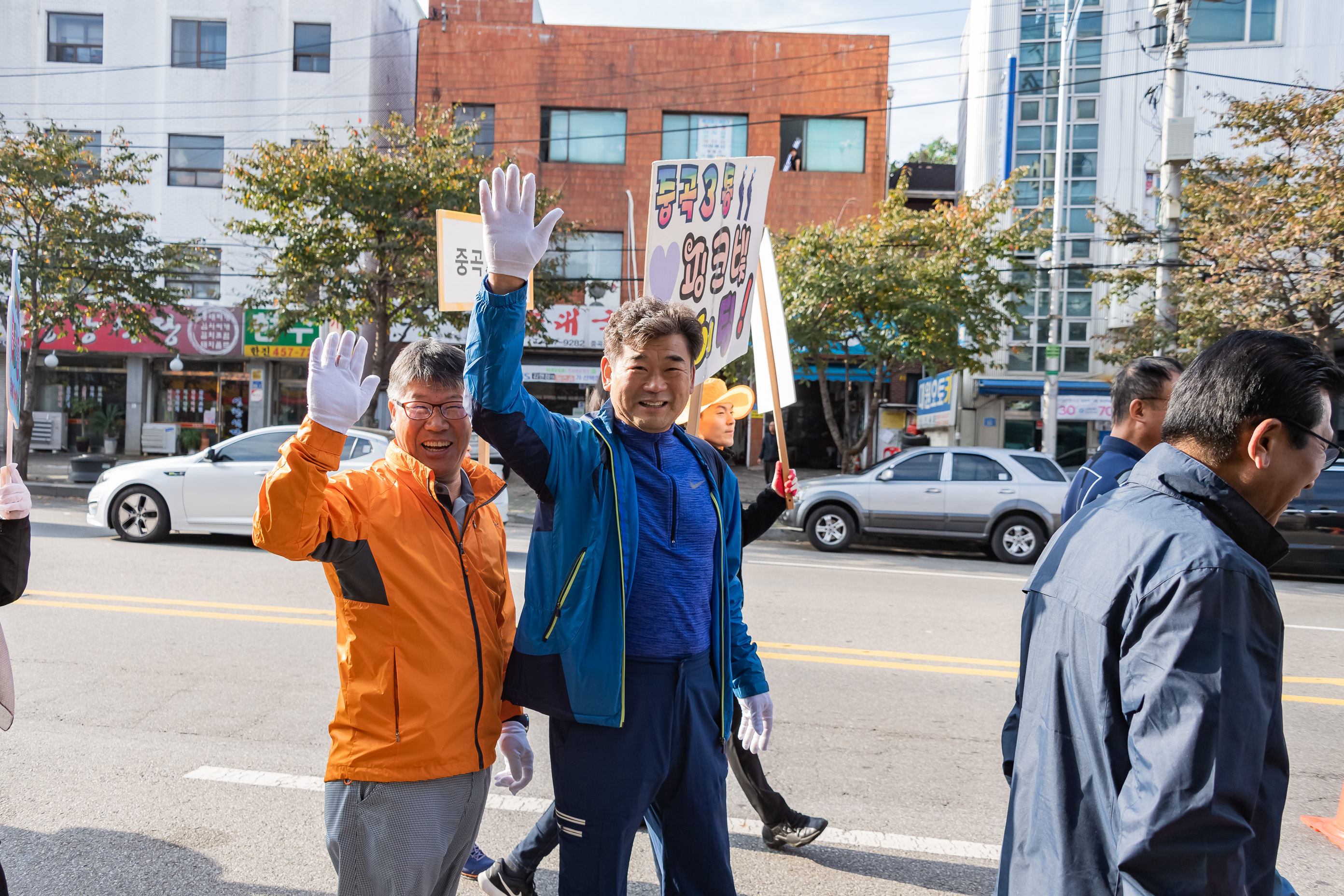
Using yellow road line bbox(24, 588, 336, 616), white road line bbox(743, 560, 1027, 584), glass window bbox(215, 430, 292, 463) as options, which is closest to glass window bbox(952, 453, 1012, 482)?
white road line bbox(743, 560, 1027, 584)

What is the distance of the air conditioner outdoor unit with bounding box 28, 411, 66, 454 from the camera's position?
79.4 feet

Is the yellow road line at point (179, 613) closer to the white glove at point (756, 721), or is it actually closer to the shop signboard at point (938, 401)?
the white glove at point (756, 721)

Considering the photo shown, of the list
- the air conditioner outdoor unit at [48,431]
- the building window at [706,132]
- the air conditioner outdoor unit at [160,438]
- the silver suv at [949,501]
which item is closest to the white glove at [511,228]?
the silver suv at [949,501]

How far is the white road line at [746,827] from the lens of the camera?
3.55 metres

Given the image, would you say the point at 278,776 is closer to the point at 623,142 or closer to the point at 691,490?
the point at 691,490

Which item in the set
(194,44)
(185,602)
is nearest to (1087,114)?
(194,44)

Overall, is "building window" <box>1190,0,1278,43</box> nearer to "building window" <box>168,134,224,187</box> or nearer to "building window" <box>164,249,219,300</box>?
"building window" <box>168,134,224,187</box>

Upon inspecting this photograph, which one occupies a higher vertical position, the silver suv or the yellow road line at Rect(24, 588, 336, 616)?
the silver suv

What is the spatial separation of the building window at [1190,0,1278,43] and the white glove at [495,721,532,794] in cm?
2712

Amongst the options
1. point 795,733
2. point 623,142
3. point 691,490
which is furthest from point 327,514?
point 623,142

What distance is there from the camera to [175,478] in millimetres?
10500

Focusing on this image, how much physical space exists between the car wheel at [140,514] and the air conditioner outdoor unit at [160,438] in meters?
12.6

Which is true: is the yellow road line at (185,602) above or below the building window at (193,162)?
below

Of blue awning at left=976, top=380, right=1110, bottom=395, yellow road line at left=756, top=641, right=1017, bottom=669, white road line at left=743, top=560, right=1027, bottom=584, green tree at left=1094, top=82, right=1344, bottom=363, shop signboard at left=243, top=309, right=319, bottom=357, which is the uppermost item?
green tree at left=1094, top=82, right=1344, bottom=363
